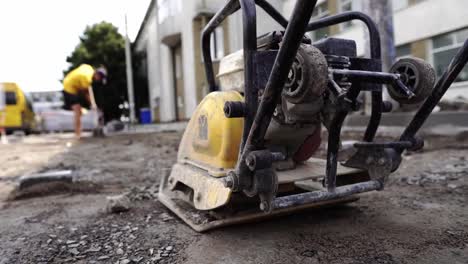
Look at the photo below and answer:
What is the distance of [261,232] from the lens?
230 centimetres

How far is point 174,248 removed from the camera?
2.17 meters

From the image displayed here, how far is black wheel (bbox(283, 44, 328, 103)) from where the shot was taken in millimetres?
1611

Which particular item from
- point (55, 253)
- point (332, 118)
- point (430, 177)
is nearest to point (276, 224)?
point (332, 118)

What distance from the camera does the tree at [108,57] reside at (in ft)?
97.9

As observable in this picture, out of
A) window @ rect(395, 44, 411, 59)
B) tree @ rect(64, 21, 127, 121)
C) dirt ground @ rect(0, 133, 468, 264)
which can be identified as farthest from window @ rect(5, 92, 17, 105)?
dirt ground @ rect(0, 133, 468, 264)

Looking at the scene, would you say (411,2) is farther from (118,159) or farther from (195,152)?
(195,152)

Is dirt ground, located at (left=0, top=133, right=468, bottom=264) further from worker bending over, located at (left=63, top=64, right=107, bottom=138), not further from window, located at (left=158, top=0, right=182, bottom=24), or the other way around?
window, located at (left=158, top=0, right=182, bottom=24)

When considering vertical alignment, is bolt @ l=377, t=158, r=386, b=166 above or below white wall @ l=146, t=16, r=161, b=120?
below

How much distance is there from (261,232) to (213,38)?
175cm

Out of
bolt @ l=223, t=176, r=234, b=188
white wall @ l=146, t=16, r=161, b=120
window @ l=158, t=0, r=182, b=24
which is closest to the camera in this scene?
bolt @ l=223, t=176, r=234, b=188

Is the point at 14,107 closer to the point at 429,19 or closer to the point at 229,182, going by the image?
the point at 429,19

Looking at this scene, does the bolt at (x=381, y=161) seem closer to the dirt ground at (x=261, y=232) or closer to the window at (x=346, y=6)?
the dirt ground at (x=261, y=232)

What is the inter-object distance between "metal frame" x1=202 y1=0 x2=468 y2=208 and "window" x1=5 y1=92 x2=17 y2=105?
20.2 metres

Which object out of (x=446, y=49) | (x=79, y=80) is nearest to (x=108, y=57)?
(x=79, y=80)
